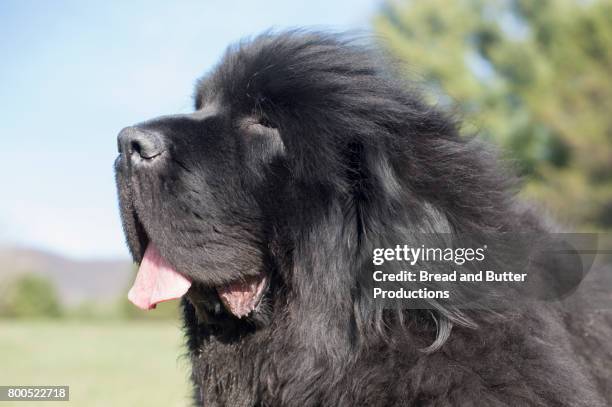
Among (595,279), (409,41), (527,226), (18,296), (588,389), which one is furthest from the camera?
(409,41)

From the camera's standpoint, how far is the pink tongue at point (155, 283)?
2668 mm

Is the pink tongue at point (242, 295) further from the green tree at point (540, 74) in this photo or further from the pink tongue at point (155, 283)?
the green tree at point (540, 74)

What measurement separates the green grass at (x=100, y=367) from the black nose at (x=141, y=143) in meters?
1.09

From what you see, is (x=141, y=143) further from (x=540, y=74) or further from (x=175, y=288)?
(x=540, y=74)

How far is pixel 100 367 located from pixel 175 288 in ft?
25.5

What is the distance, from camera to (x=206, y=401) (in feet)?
9.53

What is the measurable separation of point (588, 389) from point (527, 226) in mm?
801

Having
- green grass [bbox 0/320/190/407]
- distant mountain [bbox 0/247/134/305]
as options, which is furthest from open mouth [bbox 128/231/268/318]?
distant mountain [bbox 0/247/134/305]

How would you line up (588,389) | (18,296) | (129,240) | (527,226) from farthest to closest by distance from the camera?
(18,296), (527,226), (129,240), (588,389)

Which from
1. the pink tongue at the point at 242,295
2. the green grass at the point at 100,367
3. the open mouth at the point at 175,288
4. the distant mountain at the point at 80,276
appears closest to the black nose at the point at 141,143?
the open mouth at the point at 175,288

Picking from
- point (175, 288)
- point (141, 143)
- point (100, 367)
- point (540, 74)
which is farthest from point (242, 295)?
point (540, 74)

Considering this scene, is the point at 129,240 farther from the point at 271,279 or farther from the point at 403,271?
the point at 403,271

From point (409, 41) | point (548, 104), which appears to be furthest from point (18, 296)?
point (548, 104)

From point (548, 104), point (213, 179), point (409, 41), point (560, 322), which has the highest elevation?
point (409, 41)
